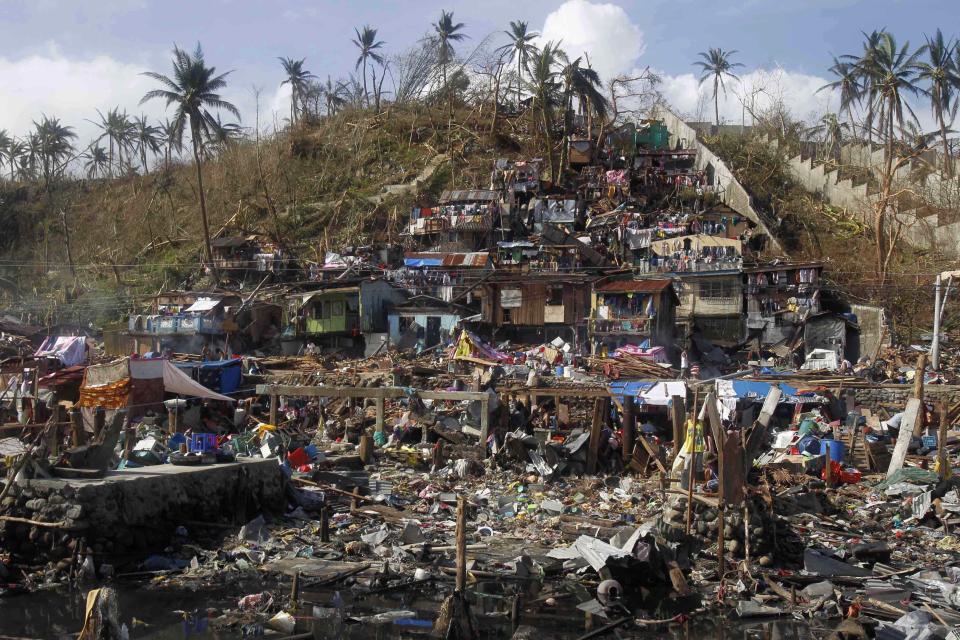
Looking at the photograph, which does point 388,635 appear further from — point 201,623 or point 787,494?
point 787,494

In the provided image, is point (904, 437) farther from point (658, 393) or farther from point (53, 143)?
point (53, 143)

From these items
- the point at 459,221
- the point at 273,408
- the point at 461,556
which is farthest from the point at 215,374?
the point at 461,556

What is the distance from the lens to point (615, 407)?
2341 cm

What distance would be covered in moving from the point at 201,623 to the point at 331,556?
2696 mm

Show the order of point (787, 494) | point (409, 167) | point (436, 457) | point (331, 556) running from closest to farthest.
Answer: point (331, 556) → point (787, 494) → point (436, 457) → point (409, 167)

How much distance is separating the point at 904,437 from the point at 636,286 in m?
18.0

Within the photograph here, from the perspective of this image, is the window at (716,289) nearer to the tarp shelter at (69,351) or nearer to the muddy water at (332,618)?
the tarp shelter at (69,351)

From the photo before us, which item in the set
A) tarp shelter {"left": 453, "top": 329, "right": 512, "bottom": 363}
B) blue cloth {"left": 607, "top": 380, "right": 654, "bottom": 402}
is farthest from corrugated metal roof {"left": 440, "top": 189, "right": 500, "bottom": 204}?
Answer: blue cloth {"left": 607, "top": 380, "right": 654, "bottom": 402}

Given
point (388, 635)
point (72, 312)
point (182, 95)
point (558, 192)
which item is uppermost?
point (182, 95)

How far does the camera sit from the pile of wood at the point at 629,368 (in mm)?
29359

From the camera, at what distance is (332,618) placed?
36.8ft

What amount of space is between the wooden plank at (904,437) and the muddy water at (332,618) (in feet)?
28.8

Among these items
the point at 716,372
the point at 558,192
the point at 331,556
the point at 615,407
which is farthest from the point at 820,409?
the point at 558,192

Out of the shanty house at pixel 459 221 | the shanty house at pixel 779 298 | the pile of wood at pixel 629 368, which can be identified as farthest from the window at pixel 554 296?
the shanty house at pixel 779 298
